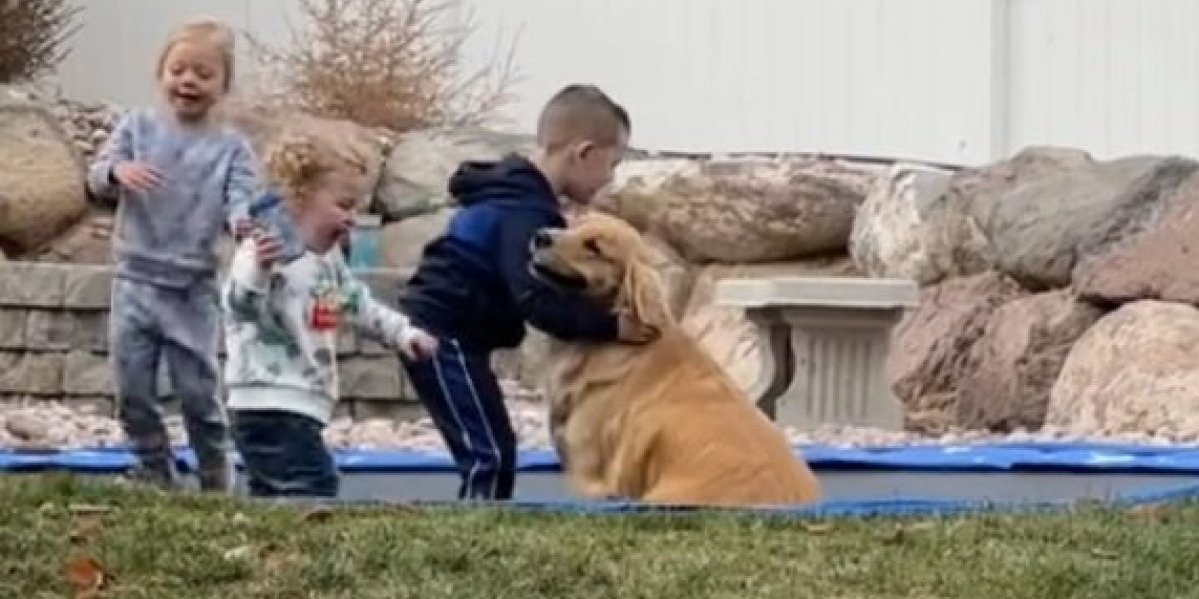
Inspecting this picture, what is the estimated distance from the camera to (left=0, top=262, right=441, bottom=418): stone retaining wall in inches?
428

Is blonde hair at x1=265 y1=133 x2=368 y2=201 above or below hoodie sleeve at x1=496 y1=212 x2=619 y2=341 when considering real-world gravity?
above

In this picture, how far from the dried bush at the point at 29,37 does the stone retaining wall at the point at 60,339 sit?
337 cm

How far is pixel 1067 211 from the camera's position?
1173cm

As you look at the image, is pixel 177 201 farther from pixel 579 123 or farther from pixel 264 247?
pixel 579 123

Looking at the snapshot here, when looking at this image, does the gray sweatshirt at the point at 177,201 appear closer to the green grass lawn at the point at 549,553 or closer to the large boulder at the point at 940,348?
the green grass lawn at the point at 549,553

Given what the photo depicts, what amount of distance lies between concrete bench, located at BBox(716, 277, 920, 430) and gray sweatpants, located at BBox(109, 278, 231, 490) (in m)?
3.81

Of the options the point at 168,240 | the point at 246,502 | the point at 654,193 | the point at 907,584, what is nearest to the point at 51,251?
the point at 654,193

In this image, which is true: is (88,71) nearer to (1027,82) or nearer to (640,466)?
(1027,82)

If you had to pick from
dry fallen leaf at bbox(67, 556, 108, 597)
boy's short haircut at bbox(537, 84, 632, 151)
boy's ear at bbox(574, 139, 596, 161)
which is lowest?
dry fallen leaf at bbox(67, 556, 108, 597)

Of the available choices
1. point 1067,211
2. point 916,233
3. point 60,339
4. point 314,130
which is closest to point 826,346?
point 1067,211

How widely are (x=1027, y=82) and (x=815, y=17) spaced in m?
1.36

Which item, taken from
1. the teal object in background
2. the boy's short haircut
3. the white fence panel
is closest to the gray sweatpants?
the boy's short haircut

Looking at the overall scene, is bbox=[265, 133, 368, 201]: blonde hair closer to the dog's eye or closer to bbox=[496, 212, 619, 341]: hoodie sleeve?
bbox=[496, 212, 619, 341]: hoodie sleeve

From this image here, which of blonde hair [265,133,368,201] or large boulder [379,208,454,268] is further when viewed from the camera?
large boulder [379,208,454,268]
